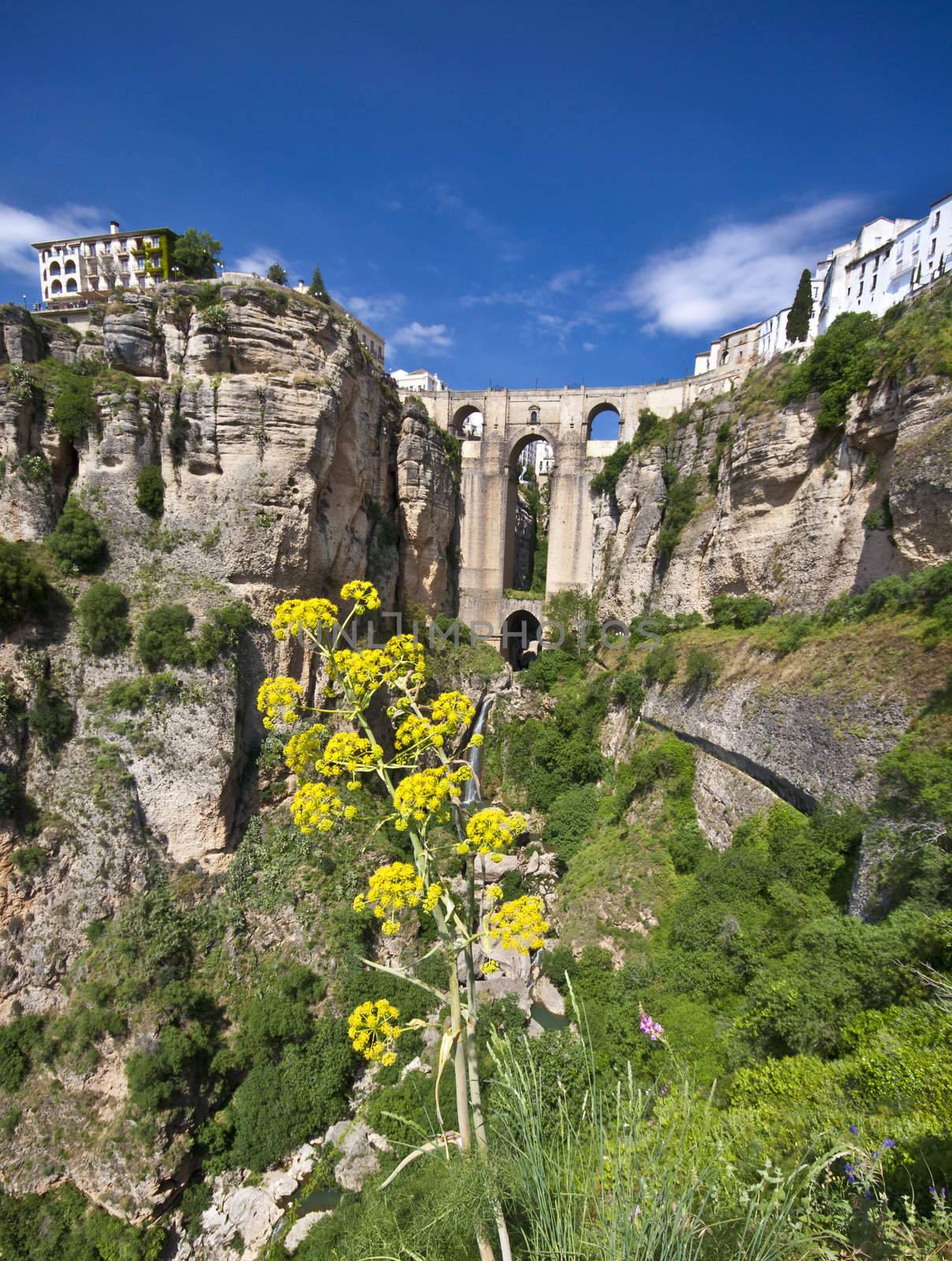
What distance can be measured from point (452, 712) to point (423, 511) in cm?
2122

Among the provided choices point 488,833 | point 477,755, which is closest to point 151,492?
point 477,755

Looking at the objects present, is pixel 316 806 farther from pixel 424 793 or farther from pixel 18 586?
pixel 18 586

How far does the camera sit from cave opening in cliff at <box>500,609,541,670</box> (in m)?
28.8

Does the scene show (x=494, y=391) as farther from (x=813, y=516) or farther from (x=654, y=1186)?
(x=654, y=1186)

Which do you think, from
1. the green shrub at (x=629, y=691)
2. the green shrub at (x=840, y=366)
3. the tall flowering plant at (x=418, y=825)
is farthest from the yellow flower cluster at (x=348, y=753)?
the green shrub at (x=840, y=366)

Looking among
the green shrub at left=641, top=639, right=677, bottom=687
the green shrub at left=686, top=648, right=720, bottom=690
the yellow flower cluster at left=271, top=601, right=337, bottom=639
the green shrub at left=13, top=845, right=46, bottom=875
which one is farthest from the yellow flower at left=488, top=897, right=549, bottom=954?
the green shrub at left=641, top=639, right=677, bottom=687

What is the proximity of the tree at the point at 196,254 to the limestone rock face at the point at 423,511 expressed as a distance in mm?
11015

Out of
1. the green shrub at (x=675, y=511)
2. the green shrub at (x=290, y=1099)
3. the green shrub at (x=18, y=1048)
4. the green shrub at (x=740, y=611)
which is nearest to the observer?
the green shrub at (x=18, y=1048)

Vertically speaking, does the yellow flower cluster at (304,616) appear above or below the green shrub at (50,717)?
above

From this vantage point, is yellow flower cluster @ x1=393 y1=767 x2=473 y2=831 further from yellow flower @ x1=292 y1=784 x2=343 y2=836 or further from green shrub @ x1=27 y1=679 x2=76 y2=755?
green shrub @ x1=27 y1=679 x2=76 y2=755

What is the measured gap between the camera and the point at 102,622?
592 inches

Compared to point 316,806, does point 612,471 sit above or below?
above

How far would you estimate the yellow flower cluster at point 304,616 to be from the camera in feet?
13.7

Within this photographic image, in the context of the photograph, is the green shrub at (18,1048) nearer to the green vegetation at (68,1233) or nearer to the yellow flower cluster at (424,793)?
the green vegetation at (68,1233)
